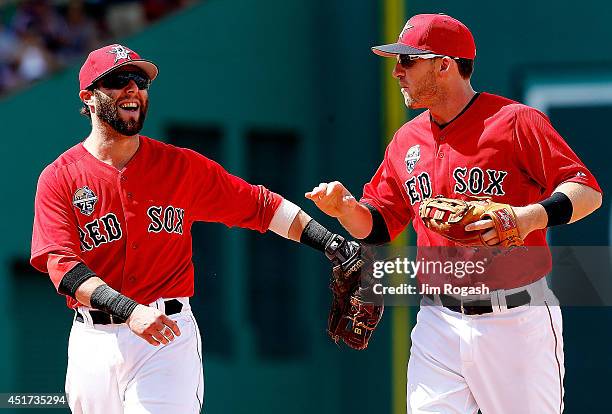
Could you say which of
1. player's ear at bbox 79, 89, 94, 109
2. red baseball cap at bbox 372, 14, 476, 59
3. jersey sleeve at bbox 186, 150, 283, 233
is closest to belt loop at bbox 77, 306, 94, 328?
jersey sleeve at bbox 186, 150, 283, 233

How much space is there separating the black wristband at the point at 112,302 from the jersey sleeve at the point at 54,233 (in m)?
0.16

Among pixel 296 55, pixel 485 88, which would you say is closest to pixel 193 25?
pixel 296 55

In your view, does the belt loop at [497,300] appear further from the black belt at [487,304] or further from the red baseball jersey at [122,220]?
the red baseball jersey at [122,220]

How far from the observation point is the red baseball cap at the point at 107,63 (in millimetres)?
4750

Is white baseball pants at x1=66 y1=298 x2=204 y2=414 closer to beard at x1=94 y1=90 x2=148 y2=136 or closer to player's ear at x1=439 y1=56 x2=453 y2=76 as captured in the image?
beard at x1=94 y1=90 x2=148 y2=136

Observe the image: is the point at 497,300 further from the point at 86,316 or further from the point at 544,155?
the point at 86,316

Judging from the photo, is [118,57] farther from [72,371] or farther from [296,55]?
[296,55]

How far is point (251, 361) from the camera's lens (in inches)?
328

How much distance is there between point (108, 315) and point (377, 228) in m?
1.10

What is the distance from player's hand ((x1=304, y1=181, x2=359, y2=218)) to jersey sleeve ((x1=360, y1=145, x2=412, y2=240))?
0.18 meters

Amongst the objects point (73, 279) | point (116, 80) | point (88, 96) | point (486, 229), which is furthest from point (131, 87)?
point (486, 229)

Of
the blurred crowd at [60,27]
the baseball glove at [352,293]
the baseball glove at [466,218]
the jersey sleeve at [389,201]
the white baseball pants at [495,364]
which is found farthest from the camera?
the blurred crowd at [60,27]

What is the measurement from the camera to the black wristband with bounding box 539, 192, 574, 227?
13.9 ft

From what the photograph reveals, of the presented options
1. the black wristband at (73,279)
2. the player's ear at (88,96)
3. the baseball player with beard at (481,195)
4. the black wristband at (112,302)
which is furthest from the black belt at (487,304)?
the player's ear at (88,96)
